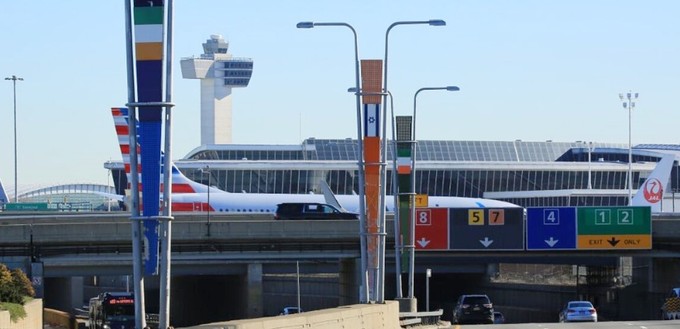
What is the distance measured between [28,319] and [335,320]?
11.5 m

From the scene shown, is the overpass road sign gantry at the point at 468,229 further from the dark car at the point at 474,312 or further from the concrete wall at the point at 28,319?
the concrete wall at the point at 28,319

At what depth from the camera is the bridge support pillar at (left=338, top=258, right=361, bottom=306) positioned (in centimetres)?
7550

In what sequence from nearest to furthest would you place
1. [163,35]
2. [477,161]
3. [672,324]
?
[163,35], [672,324], [477,161]

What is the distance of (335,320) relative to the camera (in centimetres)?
3022

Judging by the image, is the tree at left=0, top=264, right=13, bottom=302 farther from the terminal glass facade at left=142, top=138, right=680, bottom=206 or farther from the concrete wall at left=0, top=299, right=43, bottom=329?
the terminal glass facade at left=142, top=138, right=680, bottom=206

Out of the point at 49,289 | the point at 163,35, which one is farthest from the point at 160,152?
the point at 49,289

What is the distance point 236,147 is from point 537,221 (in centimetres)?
11327

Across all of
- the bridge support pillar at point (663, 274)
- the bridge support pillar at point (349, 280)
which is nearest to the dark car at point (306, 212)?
the bridge support pillar at point (349, 280)

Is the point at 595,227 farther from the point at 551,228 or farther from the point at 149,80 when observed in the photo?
the point at 149,80

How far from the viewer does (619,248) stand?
7356cm

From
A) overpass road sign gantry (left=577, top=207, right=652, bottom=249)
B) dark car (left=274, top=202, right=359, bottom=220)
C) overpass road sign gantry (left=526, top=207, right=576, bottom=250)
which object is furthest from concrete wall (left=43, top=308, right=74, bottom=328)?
overpass road sign gantry (left=577, top=207, right=652, bottom=249)

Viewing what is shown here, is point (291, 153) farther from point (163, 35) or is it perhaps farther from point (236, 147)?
point (163, 35)

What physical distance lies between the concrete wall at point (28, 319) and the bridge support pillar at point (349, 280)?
34054 mm

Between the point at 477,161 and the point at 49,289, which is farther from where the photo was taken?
the point at 477,161
